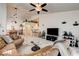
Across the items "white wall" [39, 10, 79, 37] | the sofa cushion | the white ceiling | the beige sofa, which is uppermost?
the white ceiling

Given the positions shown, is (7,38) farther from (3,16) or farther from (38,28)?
(38,28)

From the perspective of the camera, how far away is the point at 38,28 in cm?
264

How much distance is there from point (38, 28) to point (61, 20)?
43 centimetres

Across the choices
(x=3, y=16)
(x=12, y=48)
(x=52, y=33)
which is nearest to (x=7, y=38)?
(x=12, y=48)

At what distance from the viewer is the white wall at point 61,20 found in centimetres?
259

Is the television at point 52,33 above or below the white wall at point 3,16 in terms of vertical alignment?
below

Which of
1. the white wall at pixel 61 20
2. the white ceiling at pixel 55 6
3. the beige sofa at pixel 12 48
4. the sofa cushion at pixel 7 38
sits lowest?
the beige sofa at pixel 12 48

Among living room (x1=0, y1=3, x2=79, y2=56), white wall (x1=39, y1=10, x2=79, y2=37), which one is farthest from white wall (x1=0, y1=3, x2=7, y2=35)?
white wall (x1=39, y1=10, x2=79, y2=37)

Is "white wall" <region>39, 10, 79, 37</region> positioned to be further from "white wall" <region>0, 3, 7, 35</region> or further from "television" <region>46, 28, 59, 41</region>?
"white wall" <region>0, 3, 7, 35</region>

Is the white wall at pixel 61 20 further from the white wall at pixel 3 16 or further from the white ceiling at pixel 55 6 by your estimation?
the white wall at pixel 3 16

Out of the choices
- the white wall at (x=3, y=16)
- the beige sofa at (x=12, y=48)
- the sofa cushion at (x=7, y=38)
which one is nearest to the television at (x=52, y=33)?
the beige sofa at (x=12, y=48)

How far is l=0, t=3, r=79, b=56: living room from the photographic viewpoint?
2602 millimetres

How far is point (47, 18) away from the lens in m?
2.62

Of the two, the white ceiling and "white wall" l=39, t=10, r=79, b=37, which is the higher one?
the white ceiling
